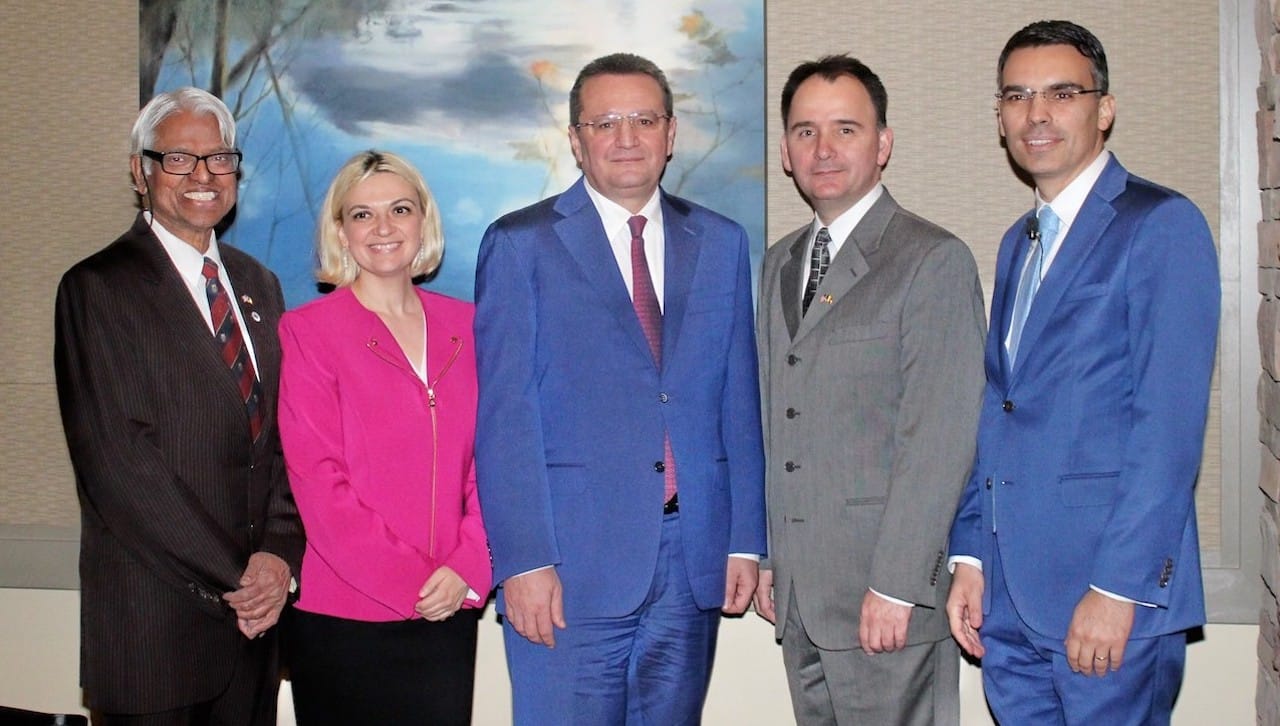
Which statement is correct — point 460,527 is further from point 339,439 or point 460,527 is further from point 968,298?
point 968,298

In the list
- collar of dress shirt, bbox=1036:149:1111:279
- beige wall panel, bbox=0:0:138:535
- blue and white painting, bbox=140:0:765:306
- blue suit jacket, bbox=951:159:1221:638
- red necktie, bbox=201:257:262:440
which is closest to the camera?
blue suit jacket, bbox=951:159:1221:638

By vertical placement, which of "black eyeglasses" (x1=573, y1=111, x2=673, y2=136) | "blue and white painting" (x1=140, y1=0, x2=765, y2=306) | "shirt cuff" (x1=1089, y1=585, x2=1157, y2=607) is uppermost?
"blue and white painting" (x1=140, y1=0, x2=765, y2=306)

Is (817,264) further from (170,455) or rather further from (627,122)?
(170,455)

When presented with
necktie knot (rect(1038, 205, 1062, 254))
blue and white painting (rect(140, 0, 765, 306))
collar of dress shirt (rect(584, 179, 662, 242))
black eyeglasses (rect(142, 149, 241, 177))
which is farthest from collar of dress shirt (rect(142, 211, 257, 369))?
necktie knot (rect(1038, 205, 1062, 254))

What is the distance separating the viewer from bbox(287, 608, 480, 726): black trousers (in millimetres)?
2498

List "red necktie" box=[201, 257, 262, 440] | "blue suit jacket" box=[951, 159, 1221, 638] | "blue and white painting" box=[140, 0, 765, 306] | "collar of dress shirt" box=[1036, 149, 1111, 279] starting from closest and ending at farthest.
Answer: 1. "blue suit jacket" box=[951, 159, 1221, 638]
2. "collar of dress shirt" box=[1036, 149, 1111, 279]
3. "red necktie" box=[201, 257, 262, 440]
4. "blue and white painting" box=[140, 0, 765, 306]

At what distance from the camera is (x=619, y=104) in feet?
8.59

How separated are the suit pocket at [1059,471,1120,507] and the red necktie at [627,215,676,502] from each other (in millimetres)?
828

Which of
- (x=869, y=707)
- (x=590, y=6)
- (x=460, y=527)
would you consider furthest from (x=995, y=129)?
(x=460, y=527)

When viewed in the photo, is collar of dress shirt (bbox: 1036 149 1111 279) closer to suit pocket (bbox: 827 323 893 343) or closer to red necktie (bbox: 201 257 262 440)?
suit pocket (bbox: 827 323 893 343)

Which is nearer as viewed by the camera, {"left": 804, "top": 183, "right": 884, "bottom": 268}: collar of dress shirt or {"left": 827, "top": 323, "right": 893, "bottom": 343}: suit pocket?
{"left": 827, "top": 323, "right": 893, "bottom": 343}: suit pocket

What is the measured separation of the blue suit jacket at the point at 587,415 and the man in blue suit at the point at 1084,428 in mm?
609

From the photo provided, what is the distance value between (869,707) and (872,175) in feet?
3.97

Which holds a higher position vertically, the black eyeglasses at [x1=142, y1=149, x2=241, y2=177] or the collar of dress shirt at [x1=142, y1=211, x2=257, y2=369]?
the black eyeglasses at [x1=142, y1=149, x2=241, y2=177]
